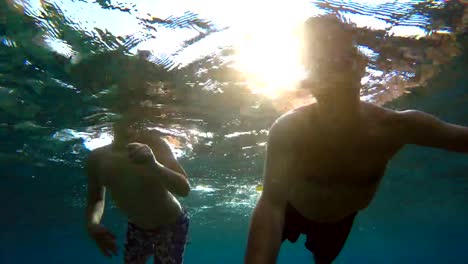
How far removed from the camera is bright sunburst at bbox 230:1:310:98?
298 inches

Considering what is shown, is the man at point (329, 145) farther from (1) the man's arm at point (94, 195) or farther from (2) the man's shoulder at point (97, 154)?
(2) the man's shoulder at point (97, 154)

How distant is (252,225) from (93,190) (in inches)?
207

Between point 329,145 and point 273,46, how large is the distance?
5432 mm

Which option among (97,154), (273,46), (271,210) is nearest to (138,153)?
(97,154)

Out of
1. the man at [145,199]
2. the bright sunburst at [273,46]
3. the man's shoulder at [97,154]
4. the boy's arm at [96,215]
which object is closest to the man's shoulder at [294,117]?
the man at [145,199]

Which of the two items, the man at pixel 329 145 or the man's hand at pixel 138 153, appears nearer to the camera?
the man at pixel 329 145

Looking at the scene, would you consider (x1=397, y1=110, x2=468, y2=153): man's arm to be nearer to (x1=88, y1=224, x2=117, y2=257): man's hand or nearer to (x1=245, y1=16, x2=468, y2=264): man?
(x1=245, y1=16, x2=468, y2=264): man

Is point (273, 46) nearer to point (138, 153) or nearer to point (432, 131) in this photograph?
point (138, 153)

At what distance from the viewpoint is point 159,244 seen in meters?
6.75

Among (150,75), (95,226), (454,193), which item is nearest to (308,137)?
(95,226)

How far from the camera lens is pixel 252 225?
2715mm

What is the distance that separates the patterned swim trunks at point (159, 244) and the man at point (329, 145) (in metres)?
3.03

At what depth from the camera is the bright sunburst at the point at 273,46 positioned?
7559 millimetres

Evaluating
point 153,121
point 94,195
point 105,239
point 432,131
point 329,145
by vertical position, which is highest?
point 432,131
